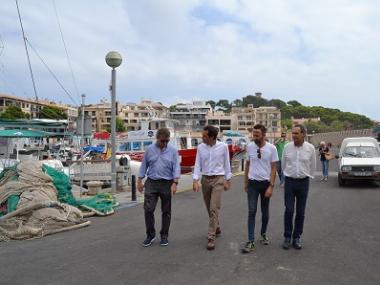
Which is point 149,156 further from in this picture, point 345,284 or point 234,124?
point 234,124

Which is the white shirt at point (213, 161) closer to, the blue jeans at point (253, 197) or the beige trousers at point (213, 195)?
the beige trousers at point (213, 195)

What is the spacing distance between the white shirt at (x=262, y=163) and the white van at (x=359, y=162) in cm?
991

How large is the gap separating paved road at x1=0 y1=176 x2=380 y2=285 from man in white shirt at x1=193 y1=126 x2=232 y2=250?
2.21ft

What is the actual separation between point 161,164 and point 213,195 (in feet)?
3.18

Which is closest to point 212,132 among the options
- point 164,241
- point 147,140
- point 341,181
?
point 164,241

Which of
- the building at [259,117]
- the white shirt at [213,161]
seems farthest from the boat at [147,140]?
the building at [259,117]

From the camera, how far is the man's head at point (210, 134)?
23.2 ft

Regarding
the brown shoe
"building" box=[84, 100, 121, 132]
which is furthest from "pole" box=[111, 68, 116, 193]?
"building" box=[84, 100, 121, 132]

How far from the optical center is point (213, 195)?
22.9ft

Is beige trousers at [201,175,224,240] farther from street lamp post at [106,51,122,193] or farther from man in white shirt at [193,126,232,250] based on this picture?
street lamp post at [106,51,122,193]

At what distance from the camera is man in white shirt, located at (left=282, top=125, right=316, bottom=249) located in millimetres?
6711

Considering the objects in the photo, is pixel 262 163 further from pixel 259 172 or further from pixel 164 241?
pixel 164 241

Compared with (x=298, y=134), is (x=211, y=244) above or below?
below

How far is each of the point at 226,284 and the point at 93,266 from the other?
6.27 feet
